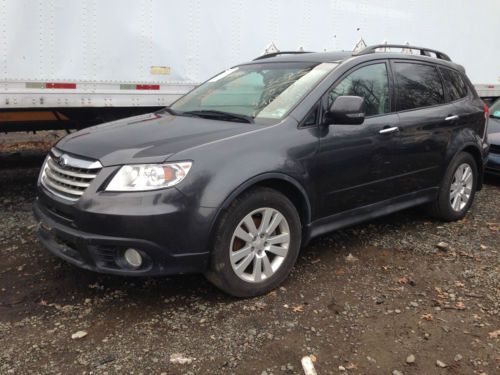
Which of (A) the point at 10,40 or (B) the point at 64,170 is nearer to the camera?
(B) the point at 64,170

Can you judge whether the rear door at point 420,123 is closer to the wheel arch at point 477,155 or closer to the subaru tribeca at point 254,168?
the subaru tribeca at point 254,168

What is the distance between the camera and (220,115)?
3859 mm

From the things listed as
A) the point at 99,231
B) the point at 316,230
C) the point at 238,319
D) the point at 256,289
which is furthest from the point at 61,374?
the point at 316,230

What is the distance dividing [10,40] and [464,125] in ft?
15.3

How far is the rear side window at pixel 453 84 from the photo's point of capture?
5.07 m

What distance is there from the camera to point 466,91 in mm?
5348

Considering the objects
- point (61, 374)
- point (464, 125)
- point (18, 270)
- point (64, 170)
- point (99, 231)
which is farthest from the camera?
point (464, 125)

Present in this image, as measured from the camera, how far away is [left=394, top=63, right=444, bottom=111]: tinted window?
448 cm

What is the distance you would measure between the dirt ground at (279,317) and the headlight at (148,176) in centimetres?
87

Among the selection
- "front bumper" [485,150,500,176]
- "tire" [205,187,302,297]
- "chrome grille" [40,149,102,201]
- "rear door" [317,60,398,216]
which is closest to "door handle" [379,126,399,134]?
"rear door" [317,60,398,216]

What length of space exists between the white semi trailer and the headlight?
2.60m

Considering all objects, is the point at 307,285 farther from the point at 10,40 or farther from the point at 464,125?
the point at 10,40

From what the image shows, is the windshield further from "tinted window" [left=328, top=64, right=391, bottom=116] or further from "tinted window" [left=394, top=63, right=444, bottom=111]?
"tinted window" [left=394, top=63, right=444, bottom=111]

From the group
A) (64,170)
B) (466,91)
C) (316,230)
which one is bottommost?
(316,230)
